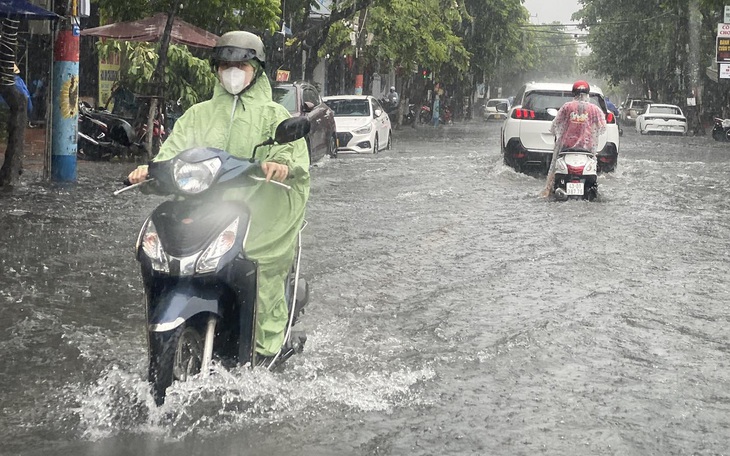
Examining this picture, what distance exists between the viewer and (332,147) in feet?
78.3

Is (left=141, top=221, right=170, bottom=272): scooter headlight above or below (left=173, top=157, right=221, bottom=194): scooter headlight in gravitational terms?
below

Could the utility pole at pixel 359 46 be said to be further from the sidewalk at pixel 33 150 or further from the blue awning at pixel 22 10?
Answer: the blue awning at pixel 22 10

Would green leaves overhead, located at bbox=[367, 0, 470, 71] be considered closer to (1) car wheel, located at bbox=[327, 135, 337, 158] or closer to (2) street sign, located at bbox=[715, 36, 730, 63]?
(2) street sign, located at bbox=[715, 36, 730, 63]

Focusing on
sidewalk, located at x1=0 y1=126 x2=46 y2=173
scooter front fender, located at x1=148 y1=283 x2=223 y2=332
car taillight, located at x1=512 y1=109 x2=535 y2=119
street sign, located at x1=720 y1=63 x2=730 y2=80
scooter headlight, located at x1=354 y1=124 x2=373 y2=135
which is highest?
street sign, located at x1=720 y1=63 x2=730 y2=80

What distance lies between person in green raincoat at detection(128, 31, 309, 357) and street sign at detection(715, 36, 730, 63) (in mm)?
38870

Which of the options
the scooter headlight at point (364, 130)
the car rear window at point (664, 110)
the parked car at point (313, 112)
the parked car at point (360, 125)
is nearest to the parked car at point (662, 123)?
the car rear window at point (664, 110)

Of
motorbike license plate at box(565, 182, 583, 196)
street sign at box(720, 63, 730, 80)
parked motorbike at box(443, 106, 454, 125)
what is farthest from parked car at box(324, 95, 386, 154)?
parked motorbike at box(443, 106, 454, 125)

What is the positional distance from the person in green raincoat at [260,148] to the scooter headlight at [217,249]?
23 centimetres

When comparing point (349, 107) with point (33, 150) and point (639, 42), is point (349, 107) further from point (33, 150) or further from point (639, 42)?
point (639, 42)

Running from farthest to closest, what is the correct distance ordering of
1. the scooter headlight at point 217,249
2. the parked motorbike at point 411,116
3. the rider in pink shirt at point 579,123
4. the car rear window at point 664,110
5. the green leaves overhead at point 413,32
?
the parked motorbike at point 411,116, the car rear window at point 664,110, the green leaves overhead at point 413,32, the rider in pink shirt at point 579,123, the scooter headlight at point 217,249

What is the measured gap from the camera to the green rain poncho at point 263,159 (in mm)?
5352

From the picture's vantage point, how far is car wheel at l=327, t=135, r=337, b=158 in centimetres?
2358

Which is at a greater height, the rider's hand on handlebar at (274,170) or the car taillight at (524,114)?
the car taillight at (524,114)

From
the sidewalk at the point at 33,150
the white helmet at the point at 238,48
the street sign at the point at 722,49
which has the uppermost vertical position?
the street sign at the point at 722,49
